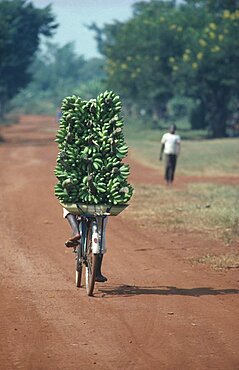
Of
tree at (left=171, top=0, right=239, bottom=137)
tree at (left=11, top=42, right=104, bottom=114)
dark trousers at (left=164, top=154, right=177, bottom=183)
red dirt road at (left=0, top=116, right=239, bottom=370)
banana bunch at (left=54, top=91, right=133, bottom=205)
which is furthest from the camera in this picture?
tree at (left=11, top=42, right=104, bottom=114)

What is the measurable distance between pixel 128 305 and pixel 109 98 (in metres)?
2.36

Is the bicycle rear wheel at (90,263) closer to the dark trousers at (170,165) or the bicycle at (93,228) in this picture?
the bicycle at (93,228)

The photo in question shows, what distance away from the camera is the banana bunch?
10.6 metres

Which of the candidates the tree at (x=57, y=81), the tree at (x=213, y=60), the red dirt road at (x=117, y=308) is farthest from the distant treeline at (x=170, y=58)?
the red dirt road at (x=117, y=308)

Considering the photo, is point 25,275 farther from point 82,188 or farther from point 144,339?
point 144,339

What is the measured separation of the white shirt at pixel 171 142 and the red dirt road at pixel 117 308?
9.20 meters

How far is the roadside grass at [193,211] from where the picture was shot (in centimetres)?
1606

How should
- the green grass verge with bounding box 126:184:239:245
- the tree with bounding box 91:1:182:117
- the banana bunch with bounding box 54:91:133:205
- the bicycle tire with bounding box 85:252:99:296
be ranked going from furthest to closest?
the tree with bounding box 91:1:182:117
the green grass verge with bounding box 126:184:239:245
the banana bunch with bounding box 54:91:133:205
the bicycle tire with bounding box 85:252:99:296

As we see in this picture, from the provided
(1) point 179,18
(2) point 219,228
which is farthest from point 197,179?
(1) point 179,18

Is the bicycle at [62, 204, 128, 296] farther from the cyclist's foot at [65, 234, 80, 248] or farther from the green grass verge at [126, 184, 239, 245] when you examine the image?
the green grass verge at [126, 184, 239, 245]

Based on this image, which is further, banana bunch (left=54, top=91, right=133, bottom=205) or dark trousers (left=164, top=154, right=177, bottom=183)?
dark trousers (left=164, top=154, right=177, bottom=183)

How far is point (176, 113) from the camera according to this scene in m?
90.9

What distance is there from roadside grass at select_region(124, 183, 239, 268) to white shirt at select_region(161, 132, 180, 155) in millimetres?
1076

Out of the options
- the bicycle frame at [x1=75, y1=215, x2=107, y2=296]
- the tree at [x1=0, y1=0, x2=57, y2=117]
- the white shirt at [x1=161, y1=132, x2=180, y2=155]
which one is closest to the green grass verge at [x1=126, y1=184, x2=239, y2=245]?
the white shirt at [x1=161, y1=132, x2=180, y2=155]
